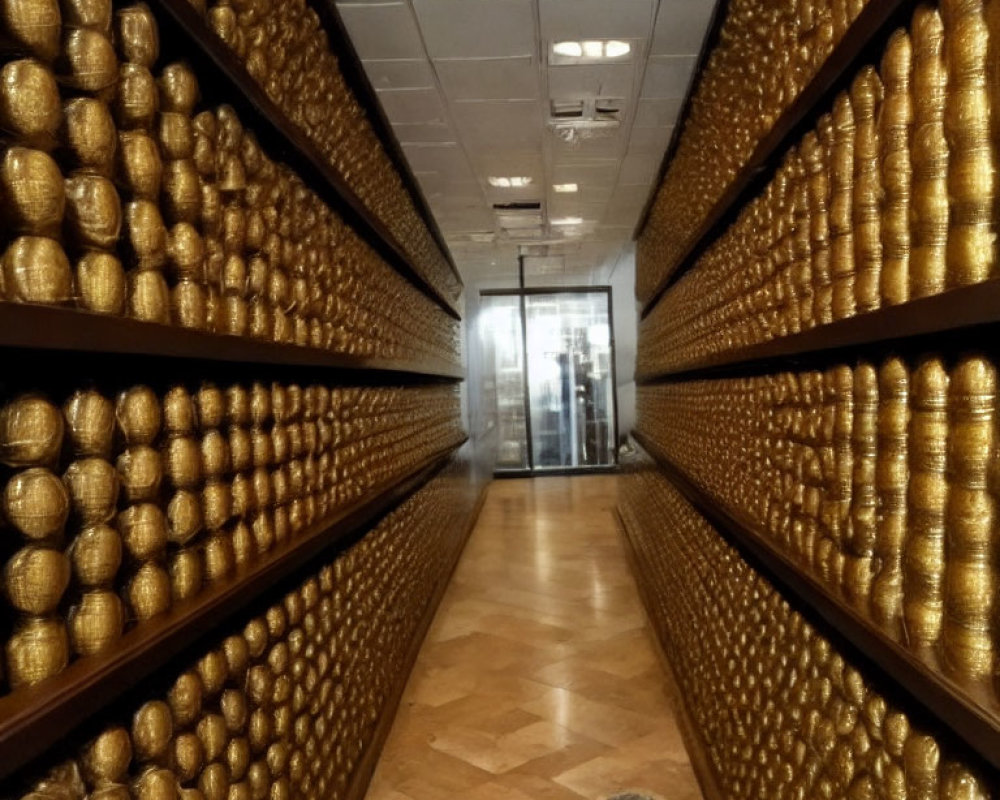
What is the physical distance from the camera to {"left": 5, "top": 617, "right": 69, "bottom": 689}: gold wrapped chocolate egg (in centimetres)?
95

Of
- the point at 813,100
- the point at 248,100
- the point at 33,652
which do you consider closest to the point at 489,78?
the point at 248,100

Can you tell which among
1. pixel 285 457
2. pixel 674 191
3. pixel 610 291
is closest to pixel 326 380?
pixel 285 457

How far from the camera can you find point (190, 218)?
138cm

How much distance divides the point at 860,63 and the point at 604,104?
302cm

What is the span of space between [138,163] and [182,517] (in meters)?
0.55

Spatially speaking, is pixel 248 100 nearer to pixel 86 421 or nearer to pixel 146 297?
pixel 146 297

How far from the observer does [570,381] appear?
10.6m

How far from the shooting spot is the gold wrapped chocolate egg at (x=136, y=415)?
1.20 meters

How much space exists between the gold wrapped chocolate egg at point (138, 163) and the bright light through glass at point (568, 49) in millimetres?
2662

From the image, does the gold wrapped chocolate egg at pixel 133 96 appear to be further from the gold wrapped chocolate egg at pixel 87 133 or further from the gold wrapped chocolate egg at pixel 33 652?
the gold wrapped chocolate egg at pixel 33 652

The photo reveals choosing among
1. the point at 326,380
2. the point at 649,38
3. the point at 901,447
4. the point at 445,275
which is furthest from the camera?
the point at 445,275

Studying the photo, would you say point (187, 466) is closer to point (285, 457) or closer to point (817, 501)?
point (285, 457)

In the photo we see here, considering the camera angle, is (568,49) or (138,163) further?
(568,49)

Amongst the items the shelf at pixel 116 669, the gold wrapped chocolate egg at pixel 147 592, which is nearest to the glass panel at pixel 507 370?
the shelf at pixel 116 669
